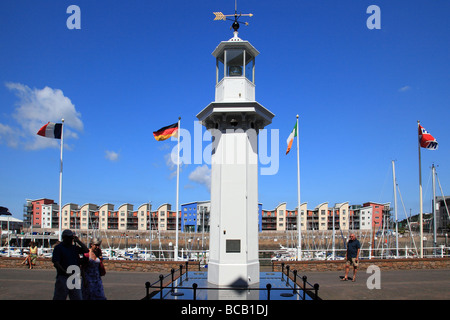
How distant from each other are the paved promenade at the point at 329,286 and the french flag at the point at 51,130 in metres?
8.56

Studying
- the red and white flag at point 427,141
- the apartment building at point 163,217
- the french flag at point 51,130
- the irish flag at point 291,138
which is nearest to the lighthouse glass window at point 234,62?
the irish flag at point 291,138

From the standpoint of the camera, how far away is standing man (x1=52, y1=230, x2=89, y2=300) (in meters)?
7.02

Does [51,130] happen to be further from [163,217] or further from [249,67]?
[163,217]

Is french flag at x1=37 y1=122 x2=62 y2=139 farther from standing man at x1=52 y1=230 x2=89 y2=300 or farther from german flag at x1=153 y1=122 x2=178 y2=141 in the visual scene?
standing man at x1=52 y1=230 x2=89 y2=300

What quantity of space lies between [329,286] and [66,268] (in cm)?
979

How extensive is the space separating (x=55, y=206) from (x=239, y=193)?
128 metres

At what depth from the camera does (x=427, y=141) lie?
70.6 ft

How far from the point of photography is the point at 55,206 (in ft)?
403

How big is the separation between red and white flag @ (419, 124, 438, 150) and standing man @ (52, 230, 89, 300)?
71.4 ft

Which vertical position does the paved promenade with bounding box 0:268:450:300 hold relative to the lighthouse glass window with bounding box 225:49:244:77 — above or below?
below

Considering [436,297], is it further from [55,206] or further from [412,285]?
[55,206]

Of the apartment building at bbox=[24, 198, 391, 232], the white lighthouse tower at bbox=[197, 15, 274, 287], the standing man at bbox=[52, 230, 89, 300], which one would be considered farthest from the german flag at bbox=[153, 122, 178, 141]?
the apartment building at bbox=[24, 198, 391, 232]
